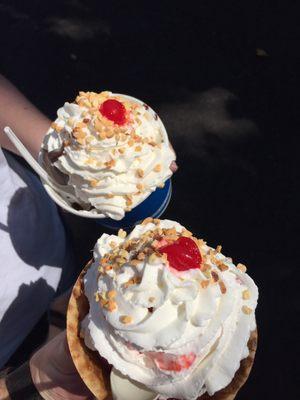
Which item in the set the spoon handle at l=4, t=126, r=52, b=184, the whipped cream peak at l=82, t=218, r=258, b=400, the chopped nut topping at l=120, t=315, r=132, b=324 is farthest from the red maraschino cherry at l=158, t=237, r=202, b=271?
the spoon handle at l=4, t=126, r=52, b=184

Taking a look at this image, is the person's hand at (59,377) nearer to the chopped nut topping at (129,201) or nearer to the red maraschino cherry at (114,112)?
the chopped nut topping at (129,201)

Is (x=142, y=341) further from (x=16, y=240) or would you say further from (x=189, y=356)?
(x=16, y=240)

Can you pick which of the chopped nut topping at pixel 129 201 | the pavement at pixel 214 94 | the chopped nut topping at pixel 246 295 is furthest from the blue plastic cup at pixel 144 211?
the pavement at pixel 214 94

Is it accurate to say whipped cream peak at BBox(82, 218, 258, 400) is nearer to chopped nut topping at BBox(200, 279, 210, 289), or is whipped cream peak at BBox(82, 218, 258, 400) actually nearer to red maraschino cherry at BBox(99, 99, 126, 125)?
chopped nut topping at BBox(200, 279, 210, 289)

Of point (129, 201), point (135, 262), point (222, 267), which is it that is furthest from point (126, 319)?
point (129, 201)

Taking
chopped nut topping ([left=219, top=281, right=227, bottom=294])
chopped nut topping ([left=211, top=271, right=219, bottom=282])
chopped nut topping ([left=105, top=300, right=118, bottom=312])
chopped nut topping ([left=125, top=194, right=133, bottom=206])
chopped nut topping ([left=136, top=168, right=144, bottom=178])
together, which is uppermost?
chopped nut topping ([left=136, top=168, right=144, bottom=178])

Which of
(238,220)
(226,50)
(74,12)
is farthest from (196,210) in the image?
(74,12)
